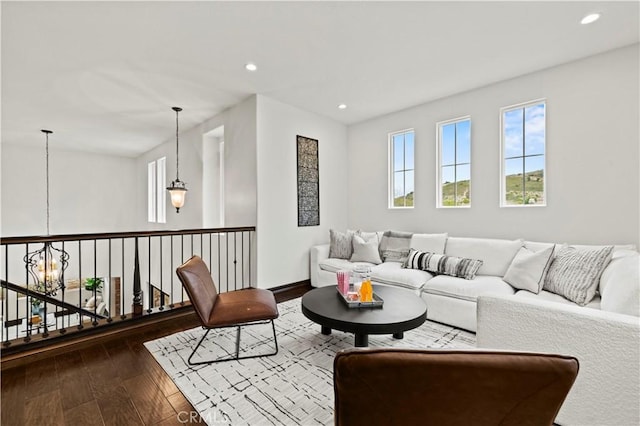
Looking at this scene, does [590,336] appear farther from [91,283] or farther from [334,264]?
[91,283]

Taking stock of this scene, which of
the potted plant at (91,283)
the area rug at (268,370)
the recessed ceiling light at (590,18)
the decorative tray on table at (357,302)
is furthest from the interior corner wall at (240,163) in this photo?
the potted plant at (91,283)

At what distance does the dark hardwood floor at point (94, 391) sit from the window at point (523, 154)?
13.0ft

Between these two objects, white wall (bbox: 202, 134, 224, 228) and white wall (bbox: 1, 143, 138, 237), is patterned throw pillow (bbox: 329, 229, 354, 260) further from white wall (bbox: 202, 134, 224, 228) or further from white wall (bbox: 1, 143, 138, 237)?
white wall (bbox: 1, 143, 138, 237)

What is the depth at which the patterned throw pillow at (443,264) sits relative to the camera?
315cm

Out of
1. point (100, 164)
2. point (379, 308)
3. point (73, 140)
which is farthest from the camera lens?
point (100, 164)

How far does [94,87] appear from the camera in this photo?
A: 372 cm

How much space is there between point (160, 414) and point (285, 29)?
3038 mm

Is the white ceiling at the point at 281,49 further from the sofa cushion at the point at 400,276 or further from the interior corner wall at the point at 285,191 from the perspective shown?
the sofa cushion at the point at 400,276

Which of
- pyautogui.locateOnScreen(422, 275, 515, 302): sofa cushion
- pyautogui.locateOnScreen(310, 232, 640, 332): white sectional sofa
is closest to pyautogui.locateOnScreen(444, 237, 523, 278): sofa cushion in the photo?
pyautogui.locateOnScreen(310, 232, 640, 332): white sectional sofa

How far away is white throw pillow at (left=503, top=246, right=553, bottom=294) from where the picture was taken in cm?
263

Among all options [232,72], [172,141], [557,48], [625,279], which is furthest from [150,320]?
[557,48]

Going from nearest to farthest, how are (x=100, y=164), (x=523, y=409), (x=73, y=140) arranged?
(x=523, y=409) < (x=73, y=140) < (x=100, y=164)

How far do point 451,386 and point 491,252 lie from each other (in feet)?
9.84

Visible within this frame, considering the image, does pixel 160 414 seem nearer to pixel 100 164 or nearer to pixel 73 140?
pixel 73 140
